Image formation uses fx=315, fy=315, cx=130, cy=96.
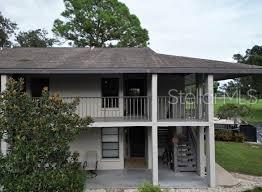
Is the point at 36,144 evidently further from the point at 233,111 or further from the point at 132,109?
the point at 233,111

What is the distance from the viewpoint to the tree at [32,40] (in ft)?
152

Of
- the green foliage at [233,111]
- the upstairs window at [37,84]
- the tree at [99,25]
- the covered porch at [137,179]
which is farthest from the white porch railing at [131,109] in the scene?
the tree at [99,25]

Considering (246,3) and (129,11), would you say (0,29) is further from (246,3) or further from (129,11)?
(246,3)

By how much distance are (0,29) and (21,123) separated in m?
35.9

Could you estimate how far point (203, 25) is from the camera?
35.7m

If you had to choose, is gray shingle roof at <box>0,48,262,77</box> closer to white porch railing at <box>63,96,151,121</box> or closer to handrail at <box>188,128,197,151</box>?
white porch railing at <box>63,96,151,121</box>

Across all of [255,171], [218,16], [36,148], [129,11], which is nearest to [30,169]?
[36,148]

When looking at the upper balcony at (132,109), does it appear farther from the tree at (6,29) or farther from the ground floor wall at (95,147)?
the tree at (6,29)

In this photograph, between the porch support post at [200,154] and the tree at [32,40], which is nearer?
the porch support post at [200,154]

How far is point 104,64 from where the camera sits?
13891 mm

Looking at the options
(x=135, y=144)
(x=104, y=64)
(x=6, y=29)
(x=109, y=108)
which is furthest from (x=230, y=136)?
(x=6, y=29)

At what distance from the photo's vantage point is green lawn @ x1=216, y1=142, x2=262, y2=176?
16.4m

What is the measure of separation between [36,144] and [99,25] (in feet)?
111

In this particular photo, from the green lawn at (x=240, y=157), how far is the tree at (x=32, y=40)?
32.1 metres
